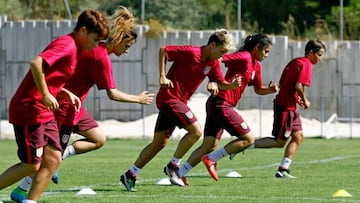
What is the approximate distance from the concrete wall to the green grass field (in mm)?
10900

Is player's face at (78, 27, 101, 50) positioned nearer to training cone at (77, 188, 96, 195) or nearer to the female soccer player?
the female soccer player

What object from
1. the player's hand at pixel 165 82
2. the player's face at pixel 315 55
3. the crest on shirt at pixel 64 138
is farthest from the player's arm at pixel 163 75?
the player's face at pixel 315 55

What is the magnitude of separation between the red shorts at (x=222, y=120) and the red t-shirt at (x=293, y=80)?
1.47 meters

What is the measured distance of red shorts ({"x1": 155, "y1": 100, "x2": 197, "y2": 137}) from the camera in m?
12.8

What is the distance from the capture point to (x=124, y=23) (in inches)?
443

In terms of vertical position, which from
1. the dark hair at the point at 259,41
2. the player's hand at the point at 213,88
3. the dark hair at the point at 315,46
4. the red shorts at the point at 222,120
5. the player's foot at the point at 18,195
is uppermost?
the dark hair at the point at 259,41

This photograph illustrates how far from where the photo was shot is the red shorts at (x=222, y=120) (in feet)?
45.0

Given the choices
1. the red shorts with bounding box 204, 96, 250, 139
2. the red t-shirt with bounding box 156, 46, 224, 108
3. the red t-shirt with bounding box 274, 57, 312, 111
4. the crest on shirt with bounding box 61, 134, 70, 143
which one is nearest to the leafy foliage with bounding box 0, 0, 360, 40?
the red t-shirt with bounding box 274, 57, 312, 111

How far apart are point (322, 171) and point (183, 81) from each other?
3.83m

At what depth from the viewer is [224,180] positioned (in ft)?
45.8

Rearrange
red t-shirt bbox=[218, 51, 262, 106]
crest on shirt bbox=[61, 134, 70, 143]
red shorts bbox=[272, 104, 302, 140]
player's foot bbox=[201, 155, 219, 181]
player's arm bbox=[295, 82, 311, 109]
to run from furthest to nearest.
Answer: red shorts bbox=[272, 104, 302, 140] < player's arm bbox=[295, 82, 311, 109] < red t-shirt bbox=[218, 51, 262, 106] < player's foot bbox=[201, 155, 219, 181] < crest on shirt bbox=[61, 134, 70, 143]

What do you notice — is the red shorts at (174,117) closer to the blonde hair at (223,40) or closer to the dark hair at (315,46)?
the blonde hair at (223,40)

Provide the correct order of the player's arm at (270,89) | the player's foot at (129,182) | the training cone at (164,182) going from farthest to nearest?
the player's arm at (270,89)
the training cone at (164,182)
the player's foot at (129,182)

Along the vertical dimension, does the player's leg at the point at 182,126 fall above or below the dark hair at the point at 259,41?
below
